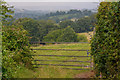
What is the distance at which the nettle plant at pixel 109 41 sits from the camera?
396cm

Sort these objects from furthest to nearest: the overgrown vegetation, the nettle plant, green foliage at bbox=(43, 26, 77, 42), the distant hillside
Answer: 1. green foliage at bbox=(43, 26, 77, 42)
2. the distant hillside
3. the overgrown vegetation
4. the nettle plant

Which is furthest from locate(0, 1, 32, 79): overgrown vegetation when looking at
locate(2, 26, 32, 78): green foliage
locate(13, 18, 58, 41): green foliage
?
locate(13, 18, 58, 41): green foliage

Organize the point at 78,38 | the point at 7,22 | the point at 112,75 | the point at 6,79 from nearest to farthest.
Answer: the point at 6,79, the point at 112,75, the point at 7,22, the point at 78,38

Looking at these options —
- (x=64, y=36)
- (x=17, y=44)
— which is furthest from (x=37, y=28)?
(x=17, y=44)

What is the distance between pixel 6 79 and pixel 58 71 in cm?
202

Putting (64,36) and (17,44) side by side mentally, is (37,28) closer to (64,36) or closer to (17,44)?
(64,36)

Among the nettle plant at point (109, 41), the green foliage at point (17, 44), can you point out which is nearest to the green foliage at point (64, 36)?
the green foliage at point (17, 44)

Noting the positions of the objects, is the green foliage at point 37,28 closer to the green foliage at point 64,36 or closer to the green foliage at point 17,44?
the green foliage at point 64,36

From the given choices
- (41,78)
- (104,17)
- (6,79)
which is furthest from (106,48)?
(6,79)

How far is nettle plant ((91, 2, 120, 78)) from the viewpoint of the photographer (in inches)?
156

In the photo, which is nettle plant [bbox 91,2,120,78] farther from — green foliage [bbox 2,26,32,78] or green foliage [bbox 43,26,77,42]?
green foliage [bbox 43,26,77,42]

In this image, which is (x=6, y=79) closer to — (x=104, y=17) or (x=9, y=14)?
(x=9, y=14)

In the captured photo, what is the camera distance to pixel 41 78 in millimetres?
4895

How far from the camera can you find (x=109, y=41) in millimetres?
4258
